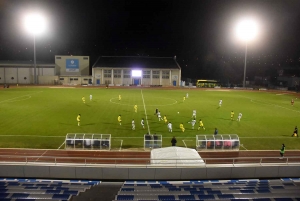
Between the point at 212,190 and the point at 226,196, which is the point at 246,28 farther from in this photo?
the point at 226,196

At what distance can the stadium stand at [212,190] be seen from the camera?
1114cm

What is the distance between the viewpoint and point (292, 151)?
18.4 meters

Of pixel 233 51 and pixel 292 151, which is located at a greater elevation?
pixel 233 51

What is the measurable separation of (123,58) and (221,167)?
68821mm

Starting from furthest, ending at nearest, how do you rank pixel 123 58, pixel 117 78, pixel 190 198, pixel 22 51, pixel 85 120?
1. pixel 22 51
2. pixel 123 58
3. pixel 117 78
4. pixel 85 120
5. pixel 190 198

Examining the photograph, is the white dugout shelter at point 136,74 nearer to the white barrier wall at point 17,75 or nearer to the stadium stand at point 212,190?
the white barrier wall at point 17,75

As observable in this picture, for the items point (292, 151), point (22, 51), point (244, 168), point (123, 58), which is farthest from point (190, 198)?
point (22, 51)

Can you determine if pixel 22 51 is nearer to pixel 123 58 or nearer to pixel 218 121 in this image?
pixel 123 58

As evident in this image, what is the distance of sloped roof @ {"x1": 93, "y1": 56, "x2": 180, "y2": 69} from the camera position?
74875 millimetres

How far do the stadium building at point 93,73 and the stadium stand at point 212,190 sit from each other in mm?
61100

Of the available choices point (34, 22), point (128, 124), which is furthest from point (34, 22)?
point (128, 124)

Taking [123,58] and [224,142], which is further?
[123,58]

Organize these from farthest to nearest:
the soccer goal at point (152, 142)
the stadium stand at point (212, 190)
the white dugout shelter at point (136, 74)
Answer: the white dugout shelter at point (136, 74) < the soccer goal at point (152, 142) < the stadium stand at point (212, 190)

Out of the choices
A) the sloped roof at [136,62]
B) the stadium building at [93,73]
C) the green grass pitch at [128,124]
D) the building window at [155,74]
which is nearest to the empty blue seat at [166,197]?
the green grass pitch at [128,124]
